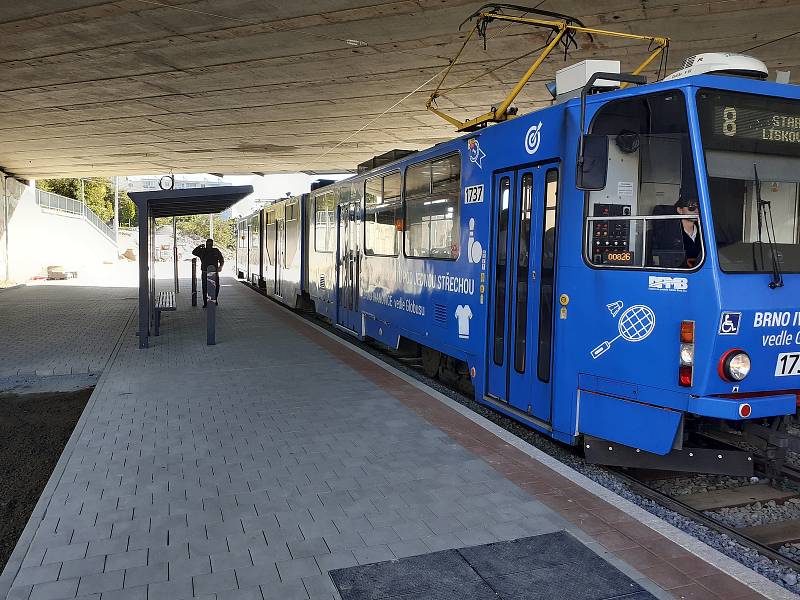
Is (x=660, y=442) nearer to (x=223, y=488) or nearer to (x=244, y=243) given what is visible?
(x=223, y=488)

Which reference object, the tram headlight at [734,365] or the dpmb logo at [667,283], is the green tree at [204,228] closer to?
the dpmb logo at [667,283]

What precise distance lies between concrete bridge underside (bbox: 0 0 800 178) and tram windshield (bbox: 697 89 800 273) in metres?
5.71

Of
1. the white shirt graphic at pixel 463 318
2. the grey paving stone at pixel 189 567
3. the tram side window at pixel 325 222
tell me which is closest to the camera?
the grey paving stone at pixel 189 567

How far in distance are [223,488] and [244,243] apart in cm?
2545

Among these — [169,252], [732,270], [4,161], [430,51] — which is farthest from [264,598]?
[169,252]

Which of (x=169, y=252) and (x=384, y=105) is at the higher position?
(x=384, y=105)

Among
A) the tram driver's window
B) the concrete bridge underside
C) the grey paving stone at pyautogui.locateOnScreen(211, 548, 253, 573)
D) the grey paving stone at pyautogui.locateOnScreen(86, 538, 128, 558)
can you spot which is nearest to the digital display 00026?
the tram driver's window

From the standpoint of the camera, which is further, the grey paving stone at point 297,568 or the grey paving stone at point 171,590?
the grey paving stone at point 297,568

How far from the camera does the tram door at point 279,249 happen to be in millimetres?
19447

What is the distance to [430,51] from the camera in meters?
12.4

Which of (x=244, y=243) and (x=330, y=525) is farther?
(x=244, y=243)

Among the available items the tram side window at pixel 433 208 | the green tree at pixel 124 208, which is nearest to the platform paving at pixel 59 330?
the tram side window at pixel 433 208

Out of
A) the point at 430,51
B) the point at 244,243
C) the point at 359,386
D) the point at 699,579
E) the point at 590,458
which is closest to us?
the point at 699,579

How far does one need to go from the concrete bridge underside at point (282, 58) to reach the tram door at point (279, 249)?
3.04 m
